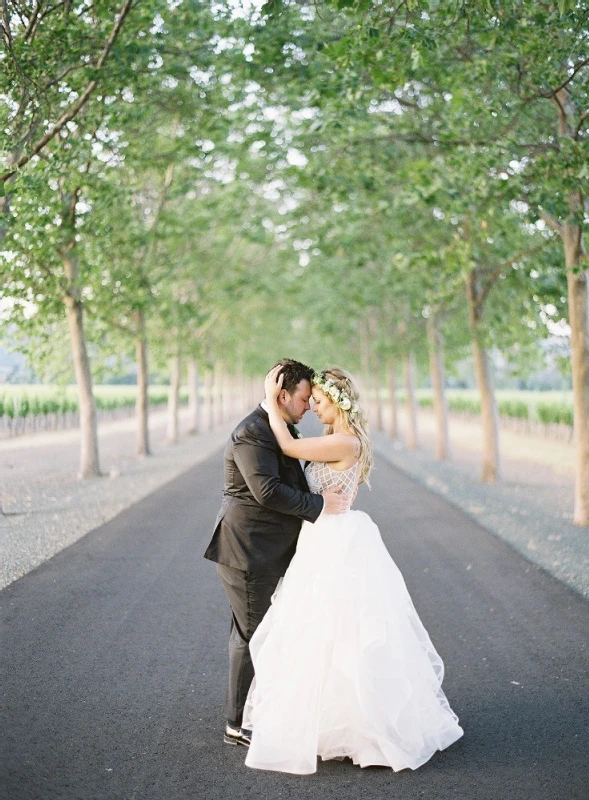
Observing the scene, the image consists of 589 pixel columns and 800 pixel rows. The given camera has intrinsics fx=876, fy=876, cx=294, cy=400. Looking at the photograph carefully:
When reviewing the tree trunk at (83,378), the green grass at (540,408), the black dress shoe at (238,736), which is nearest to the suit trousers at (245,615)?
the black dress shoe at (238,736)

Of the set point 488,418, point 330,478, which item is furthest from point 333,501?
point 488,418

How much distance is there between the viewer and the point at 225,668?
6316 millimetres

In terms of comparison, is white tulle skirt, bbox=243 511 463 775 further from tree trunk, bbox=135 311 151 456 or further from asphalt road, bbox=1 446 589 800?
tree trunk, bbox=135 311 151 456

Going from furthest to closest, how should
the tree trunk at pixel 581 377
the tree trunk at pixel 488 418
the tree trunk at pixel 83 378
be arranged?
the tree trunk at pixel 488 418 < the tree trunk at pixel 83 378 < the tree trunk at pixel 581 377

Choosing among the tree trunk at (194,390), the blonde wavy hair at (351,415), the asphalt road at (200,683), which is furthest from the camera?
the tree trunk at (194,390)

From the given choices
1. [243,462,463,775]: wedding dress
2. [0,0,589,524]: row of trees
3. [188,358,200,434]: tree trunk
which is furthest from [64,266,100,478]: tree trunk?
[188,358,200,434]: tree trunk

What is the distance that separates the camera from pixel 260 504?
16.5 feet

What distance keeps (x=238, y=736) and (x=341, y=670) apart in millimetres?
740

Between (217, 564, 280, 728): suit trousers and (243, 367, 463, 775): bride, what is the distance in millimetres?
84

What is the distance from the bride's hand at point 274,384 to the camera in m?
4.90

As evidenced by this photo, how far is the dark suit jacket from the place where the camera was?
4.86m

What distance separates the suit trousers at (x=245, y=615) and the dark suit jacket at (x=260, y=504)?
0.07 metres

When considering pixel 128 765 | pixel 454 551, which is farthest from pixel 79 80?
pixel 128 765

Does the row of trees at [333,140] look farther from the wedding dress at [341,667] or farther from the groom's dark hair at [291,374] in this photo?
the wedding dress at [341,667]
